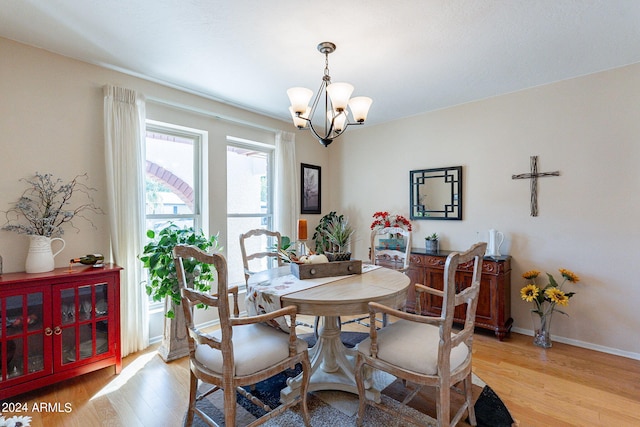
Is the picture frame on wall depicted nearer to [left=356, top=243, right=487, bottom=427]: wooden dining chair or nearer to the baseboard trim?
[left=356, top=243, right=487, bottom=427]: wooden dining chair

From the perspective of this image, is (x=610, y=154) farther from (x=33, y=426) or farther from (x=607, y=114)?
(x=33, y=426)

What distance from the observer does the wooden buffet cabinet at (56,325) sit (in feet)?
6.65

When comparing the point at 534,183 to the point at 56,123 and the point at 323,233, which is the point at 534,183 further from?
the point at 56,123

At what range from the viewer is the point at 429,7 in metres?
1.92

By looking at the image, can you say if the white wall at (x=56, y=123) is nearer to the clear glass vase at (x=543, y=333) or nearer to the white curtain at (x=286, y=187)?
the white curtain at (x=286, y=187)

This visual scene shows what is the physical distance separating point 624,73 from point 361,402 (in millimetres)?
3579

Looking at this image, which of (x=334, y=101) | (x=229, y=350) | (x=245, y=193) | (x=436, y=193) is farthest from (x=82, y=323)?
(x=436, y=193)

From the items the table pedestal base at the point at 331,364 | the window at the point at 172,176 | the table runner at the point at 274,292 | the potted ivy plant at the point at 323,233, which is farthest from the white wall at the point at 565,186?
the window at the point at 172,176

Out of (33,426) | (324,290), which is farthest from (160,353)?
(324,290)

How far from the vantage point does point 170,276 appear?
263 cm

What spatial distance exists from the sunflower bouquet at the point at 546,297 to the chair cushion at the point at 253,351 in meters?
2.46

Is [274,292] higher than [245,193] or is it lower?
lower

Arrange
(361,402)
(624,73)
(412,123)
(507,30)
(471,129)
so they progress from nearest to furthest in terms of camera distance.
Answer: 1. (361,402)
2. (507,30)
3. (624,73)
4. (471,129)
5. (412,123)

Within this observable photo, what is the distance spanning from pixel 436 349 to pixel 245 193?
298 cm
